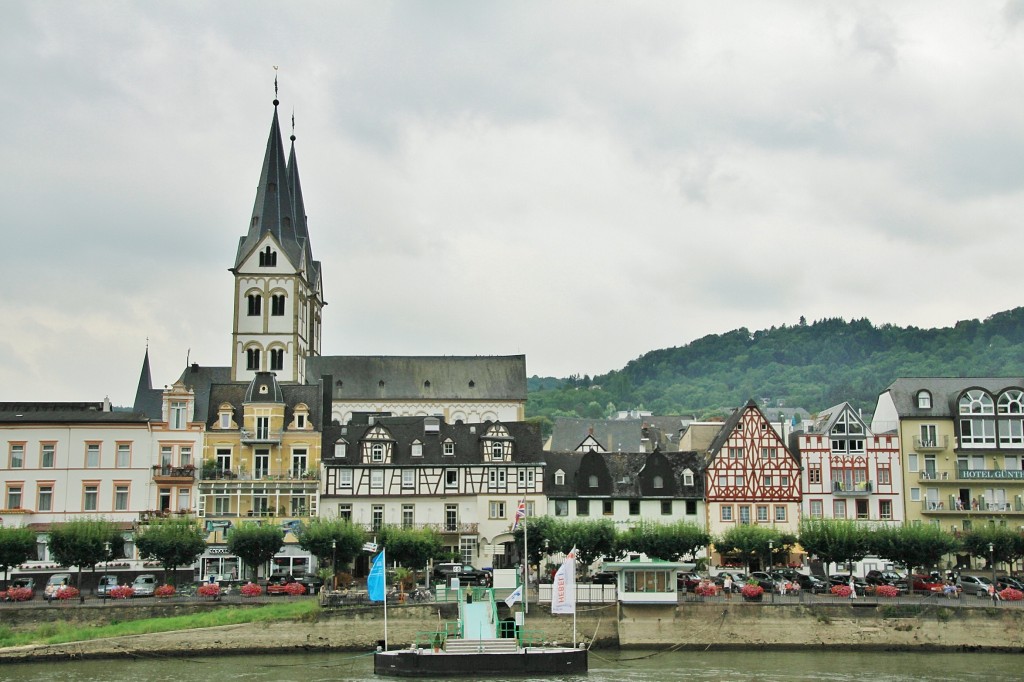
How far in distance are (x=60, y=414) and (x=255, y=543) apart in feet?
65.0

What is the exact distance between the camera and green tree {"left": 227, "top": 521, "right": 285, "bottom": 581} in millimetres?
69625

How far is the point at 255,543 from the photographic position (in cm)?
6956

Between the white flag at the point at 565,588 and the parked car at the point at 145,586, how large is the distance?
22587 millimetres

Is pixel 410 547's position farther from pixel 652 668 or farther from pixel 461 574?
pixel 652 668

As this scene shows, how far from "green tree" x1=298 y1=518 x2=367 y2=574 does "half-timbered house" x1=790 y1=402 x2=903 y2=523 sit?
32.6 metres

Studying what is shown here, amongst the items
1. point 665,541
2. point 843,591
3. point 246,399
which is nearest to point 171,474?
point 246,399

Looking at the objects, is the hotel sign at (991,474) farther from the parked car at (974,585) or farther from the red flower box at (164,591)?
the red flower box at (164,591)

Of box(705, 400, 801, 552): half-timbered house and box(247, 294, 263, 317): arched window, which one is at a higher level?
box(247, 294, 263, 317): arched window

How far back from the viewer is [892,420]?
89000 mm

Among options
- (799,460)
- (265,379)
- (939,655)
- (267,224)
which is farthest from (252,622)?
(267,224)

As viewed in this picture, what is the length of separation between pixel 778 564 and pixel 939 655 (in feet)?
68.6

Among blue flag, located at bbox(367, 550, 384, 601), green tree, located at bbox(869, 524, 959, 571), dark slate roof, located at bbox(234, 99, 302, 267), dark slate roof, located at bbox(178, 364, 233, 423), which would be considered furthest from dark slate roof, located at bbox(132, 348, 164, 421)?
green tree, located at bbox(869, 524, 959, 571)

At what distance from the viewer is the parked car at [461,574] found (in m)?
70.9

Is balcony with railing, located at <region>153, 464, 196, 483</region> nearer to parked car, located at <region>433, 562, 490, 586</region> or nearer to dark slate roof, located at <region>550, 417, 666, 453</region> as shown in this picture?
parked car, located at <region>433, 562, 490, 586</region>
